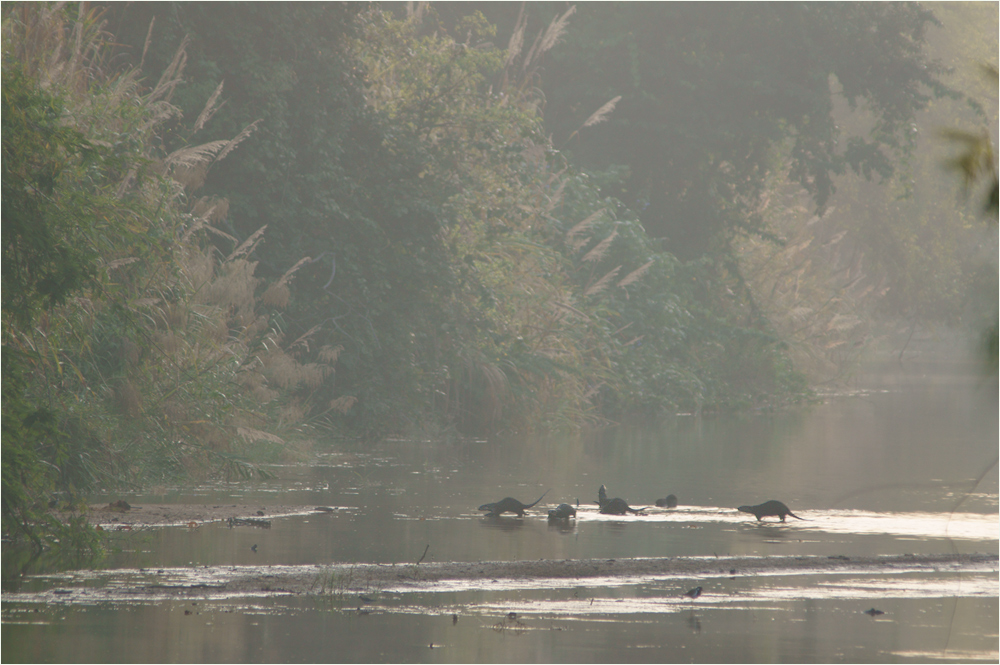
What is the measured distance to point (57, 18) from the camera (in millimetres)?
14289

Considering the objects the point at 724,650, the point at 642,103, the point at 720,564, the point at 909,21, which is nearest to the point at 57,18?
the point at 720,564

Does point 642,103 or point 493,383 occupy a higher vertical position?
point 642,103

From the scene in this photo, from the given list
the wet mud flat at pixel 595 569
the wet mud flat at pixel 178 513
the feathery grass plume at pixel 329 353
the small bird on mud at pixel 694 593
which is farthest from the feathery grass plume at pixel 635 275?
the small bird on mud at pixel 694 593

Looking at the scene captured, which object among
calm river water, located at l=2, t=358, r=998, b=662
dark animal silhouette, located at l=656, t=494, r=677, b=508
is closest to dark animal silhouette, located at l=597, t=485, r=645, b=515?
calm river water, located at l=2, t=358, r=998, b=662

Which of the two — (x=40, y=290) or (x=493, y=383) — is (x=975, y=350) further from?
(x=40, y=290)

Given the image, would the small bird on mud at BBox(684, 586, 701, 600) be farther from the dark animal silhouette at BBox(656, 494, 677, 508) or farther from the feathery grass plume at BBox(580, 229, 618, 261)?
the feathery grass plume at BBox(580, 229, 618, 261)

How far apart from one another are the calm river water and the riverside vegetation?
105 cm

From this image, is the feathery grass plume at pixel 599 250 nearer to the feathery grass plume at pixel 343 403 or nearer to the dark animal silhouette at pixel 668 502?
the feathery grass plume at pixel 343 403

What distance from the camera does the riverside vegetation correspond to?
36.7ft

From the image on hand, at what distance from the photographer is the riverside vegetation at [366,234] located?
1117cm

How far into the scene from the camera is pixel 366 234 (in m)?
19.5

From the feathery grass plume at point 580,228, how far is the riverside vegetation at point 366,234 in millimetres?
107

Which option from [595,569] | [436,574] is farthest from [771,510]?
[436,574]

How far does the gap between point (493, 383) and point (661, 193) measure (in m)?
12.3
